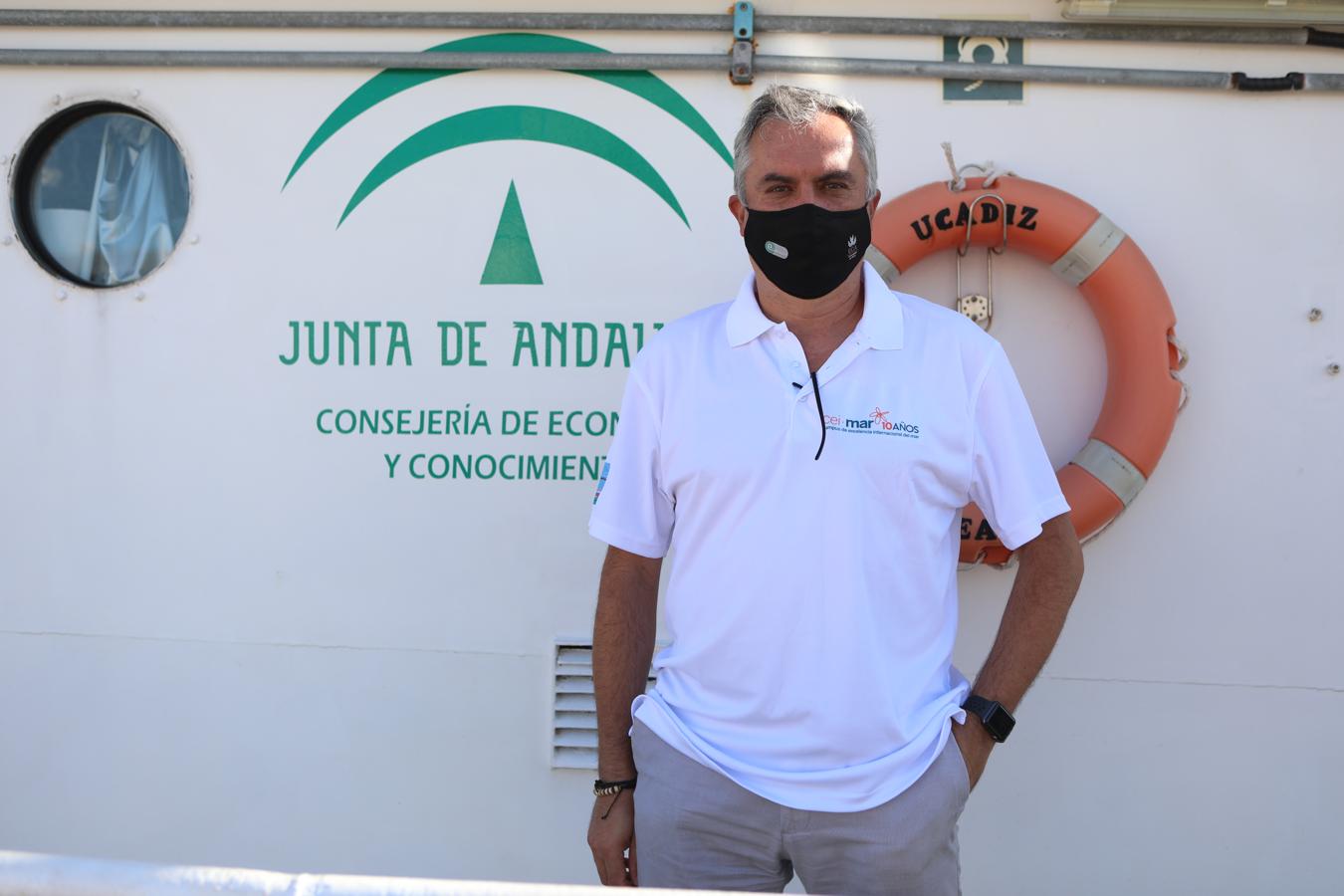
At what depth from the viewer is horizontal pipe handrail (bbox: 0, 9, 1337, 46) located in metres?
2.47

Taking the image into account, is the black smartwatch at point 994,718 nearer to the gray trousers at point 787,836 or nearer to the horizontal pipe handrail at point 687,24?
the gray trousers at point 787,836

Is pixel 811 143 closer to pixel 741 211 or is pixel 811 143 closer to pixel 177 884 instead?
pixel 741 211

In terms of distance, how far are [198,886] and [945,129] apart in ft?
6.74

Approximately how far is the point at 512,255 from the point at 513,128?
10.6 inches

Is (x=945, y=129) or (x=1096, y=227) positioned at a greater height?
(x=945, y=129)

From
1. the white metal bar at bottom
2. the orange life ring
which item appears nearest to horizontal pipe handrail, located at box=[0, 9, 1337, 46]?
the orange life ring

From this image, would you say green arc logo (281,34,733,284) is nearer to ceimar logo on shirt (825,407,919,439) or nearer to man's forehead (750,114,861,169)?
man's forehead (750,114,861,169)

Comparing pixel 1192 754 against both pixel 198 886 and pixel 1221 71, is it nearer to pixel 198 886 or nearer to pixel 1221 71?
pixel 1221 71

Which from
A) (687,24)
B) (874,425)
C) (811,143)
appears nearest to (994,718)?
(874,425)

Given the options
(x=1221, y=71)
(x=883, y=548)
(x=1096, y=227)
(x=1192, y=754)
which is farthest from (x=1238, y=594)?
(x=883, y=548)

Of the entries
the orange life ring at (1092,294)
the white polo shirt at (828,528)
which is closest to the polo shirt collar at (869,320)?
the white polo shirt at (828,528)

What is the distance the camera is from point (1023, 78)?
2.48 meters

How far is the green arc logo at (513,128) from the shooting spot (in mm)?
2545

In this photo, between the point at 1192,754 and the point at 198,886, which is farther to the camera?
the point at 1192,754
